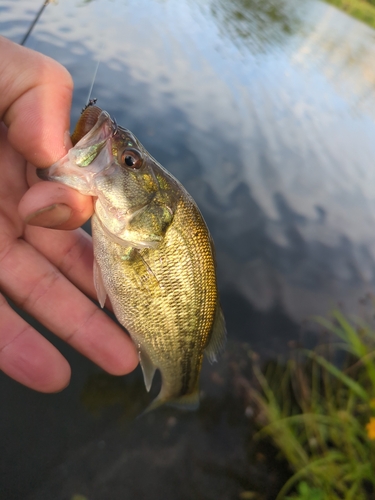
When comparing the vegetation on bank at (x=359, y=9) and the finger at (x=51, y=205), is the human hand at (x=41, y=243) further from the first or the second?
the vegetation on bank at (x=359, y=9)

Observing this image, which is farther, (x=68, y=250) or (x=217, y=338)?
(x=68, y=250)

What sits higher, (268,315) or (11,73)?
(11,73)

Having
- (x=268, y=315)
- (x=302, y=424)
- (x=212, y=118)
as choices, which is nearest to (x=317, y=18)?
(x=212, y=118)

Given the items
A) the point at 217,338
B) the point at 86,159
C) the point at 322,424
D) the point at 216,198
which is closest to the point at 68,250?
the point at 86,159

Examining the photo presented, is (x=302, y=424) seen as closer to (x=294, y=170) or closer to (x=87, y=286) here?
(x=87, y=286)

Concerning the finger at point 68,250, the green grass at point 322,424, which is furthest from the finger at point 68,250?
the green grass at point 322,424

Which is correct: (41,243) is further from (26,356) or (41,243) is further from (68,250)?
(26,356)
